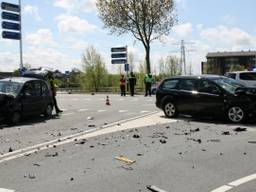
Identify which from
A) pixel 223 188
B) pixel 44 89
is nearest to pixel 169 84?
pixel 44 89

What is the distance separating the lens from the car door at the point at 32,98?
1642 centimetres

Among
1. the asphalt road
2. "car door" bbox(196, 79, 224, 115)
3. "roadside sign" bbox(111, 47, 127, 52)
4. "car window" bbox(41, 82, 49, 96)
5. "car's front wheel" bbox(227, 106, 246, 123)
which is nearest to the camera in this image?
the asphalt road

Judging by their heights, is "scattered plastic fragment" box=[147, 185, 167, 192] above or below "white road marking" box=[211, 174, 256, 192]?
above

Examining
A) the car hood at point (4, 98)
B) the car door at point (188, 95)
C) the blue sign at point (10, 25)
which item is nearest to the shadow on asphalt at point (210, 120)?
the car door at point (188, 95)

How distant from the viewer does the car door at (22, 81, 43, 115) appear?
16.4 m

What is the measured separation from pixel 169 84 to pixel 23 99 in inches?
192

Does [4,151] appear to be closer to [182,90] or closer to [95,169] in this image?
[95,169]

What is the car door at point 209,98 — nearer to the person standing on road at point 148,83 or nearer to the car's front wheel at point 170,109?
the car's front wheel at point 170,109

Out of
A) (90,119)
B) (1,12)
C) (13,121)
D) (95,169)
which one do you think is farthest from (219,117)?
(1,12)

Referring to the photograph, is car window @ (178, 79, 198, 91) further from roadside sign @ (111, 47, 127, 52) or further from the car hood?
roadside sign @ (111, 47, 127, 52)

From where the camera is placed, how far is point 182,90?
16.1m

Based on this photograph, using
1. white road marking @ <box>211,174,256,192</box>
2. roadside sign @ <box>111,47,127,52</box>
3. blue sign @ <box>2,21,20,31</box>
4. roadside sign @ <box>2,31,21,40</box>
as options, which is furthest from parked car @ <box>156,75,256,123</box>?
roadside sign @ <box>111,47,127,52</box>

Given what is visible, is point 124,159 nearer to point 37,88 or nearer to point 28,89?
point 28,89

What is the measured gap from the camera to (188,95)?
15.8 metres
